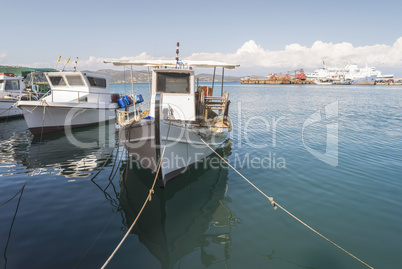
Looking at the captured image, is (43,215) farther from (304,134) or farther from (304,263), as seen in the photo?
(304,134)

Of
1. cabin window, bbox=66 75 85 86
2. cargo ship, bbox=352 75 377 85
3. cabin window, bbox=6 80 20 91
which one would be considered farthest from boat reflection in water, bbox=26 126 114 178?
cargo ship, bbox=352 75 377 85

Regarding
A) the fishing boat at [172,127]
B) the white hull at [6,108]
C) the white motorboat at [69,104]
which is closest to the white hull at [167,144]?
the fishing boat at [172,127]

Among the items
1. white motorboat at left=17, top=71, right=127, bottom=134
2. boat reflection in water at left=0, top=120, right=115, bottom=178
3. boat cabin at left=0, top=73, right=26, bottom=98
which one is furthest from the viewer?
boat cabin at left=0, top=73, right=26, bottom=98

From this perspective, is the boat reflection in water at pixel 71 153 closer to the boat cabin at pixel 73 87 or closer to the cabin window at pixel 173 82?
the boat cabin at pixel 73 87

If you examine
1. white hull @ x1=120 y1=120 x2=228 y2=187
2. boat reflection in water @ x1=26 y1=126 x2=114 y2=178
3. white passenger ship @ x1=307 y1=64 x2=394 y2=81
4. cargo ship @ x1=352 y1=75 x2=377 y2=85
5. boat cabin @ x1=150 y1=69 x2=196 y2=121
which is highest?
white passenger ship @ x1=307 y1=64 x2=394 y2=81

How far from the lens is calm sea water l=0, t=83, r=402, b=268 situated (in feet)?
16.6

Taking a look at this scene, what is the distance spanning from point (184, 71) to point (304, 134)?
11906 millimetres

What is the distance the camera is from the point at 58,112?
16.7 meters

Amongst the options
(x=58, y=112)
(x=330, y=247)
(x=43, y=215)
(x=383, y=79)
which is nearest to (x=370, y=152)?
(x=330, y=247)

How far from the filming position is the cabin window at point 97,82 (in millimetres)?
18898

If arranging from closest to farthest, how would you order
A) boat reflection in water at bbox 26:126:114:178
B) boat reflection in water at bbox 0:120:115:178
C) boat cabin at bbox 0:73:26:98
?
1. boat reflection in water at bbox 0:120:115:178
2. boat reflection in water at bbox 26:126:114:178
3. boat cabin at bbox 0:73:26:98

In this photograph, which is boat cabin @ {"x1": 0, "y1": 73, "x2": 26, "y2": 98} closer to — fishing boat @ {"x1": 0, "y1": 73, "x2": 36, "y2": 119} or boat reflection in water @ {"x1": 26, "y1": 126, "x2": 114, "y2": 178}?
fishing boat @ {"x1": 0, "y1": 73, "x2": 36, "y2": 119}

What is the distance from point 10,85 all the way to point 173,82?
81.0 feet

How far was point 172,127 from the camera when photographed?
751 centimetres
